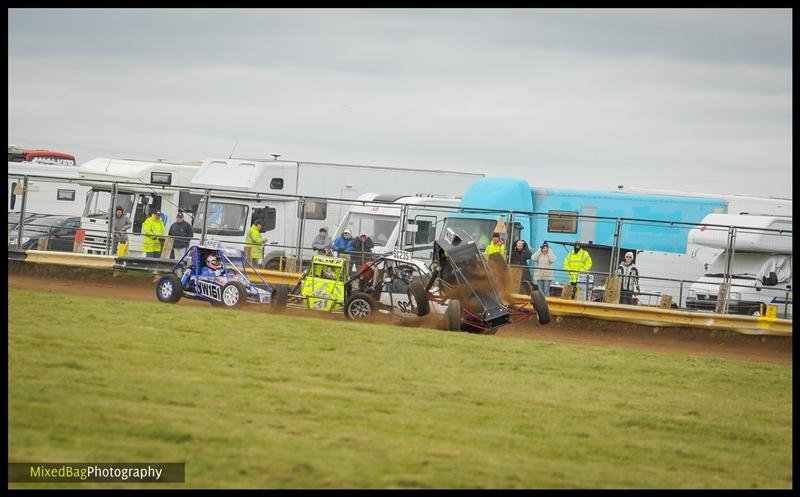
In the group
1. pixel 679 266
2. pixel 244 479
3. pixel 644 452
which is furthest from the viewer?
pixel 679 266

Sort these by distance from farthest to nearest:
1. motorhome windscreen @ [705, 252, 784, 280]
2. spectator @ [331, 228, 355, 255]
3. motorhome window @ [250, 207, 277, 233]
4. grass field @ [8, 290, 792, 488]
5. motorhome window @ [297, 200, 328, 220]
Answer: motorhome window @ [250, 207, 277, 233] < motorhome window @ [297, 200, 328, 220] < motorhome windscreen @ [705, 252, 784, 280] < spectator @ [331, 228, 355, 255] < grass field @ [8, 290, 792, 488]

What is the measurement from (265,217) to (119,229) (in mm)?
3461

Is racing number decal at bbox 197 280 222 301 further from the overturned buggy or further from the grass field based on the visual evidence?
the overturned buggy

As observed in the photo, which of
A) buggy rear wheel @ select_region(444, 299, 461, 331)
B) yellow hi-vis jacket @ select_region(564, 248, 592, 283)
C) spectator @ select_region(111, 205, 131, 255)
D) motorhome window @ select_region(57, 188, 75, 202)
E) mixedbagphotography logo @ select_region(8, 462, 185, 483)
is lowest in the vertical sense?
mixedbagphotography logo @ select_region(8, 462, 185, 483)

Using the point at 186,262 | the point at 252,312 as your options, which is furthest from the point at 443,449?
the point at 186,262

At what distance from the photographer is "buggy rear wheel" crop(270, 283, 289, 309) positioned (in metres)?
18.5

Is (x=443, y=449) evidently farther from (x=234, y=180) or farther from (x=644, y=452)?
(x=234, y=180)

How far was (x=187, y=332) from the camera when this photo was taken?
13867 mm

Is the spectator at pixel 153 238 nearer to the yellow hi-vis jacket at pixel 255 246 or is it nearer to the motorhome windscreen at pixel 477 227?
the yellow hi-vis jacket at pixel 255 246

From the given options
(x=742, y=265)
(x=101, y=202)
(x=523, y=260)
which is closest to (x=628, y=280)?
(x=523, y=260)

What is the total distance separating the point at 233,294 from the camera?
18672 millimetres

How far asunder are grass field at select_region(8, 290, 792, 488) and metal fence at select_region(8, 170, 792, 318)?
660cm

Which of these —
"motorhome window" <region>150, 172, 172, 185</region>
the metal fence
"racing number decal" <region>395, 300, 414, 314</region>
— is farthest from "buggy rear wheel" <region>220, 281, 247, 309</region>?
"motorhome window" <region>150, 172, 172, 185</region>

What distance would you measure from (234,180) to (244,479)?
69.9 ft
